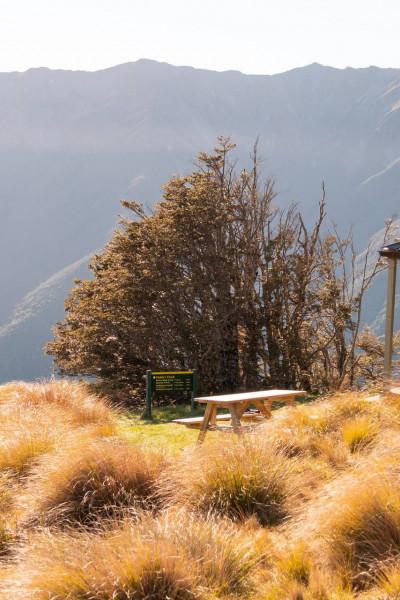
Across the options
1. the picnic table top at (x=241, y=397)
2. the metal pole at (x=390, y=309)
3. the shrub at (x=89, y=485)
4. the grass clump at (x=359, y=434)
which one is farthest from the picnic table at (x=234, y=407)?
the metal pole at (x=390, y=309)

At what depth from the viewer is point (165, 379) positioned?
46.6 ft

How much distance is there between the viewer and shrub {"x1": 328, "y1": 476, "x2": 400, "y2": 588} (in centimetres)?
470

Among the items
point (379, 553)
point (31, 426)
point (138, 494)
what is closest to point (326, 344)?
point (31, 426)

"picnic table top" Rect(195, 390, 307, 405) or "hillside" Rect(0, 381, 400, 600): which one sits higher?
"picnic table top" Rect(195, 390, 307, 405)

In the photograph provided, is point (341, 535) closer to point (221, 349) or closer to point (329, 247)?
point (221, 349)

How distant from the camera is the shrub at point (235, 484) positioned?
5816 mm

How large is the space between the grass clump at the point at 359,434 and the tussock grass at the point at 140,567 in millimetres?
2449

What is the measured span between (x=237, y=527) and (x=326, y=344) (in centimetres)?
1373

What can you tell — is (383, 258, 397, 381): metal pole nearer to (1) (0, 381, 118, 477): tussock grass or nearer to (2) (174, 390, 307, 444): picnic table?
(2) (174, 390, 307, 444): picnic table

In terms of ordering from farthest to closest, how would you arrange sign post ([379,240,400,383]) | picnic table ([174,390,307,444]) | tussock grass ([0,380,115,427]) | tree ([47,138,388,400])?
tree ([47,138,388,400])
sign post ([379,240,400,383])
tussock grass ([0,380,115,427])
picnic table ([174,390,307,444])

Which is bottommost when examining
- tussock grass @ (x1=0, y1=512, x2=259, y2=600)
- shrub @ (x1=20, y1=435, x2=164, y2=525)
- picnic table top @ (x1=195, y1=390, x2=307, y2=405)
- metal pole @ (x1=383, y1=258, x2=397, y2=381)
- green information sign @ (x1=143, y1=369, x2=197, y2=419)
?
tussock grass @ (x1=0, y1=512, x2=259, y2=600)

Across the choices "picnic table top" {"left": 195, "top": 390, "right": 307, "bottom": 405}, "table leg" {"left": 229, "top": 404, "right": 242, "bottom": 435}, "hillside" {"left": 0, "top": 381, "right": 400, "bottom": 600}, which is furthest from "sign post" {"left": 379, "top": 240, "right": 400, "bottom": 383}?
"table leg" {"left": 229, "top": 404, "right": 242, "bottom": 435}

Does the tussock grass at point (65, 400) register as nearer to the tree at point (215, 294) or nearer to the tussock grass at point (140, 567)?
the tussock grass at point (140, 567)

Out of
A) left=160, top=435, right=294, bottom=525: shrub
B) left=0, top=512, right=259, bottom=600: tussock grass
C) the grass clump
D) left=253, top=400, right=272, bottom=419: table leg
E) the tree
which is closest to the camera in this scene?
left=0, top=512, right=259, bottom=600: tussock grass
